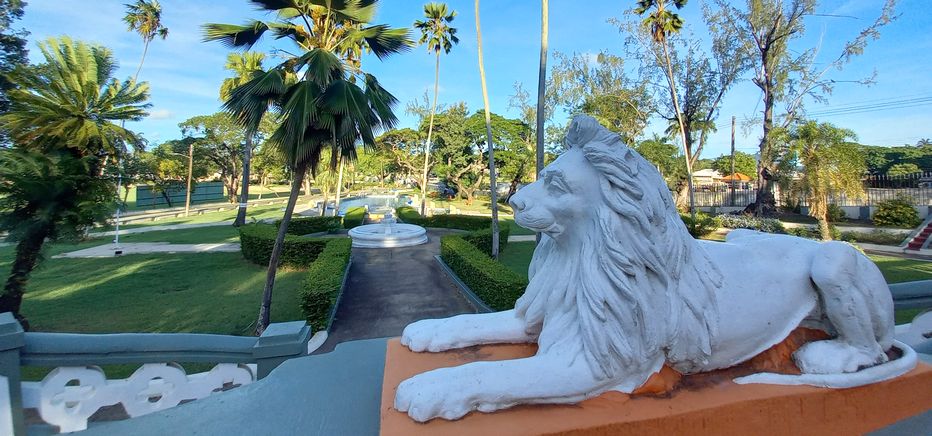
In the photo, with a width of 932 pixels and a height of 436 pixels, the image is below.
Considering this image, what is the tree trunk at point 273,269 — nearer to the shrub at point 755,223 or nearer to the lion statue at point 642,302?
the lion statue at point 642,302

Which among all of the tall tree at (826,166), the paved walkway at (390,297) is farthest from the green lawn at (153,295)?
the tall tree at (826,166)

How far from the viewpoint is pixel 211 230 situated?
16.8 metres

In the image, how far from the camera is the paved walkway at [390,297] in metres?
6.11

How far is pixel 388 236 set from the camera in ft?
41.5

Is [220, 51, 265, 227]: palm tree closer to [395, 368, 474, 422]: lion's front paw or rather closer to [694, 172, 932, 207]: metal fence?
[395, 368, 474, 422]: lion's front paw

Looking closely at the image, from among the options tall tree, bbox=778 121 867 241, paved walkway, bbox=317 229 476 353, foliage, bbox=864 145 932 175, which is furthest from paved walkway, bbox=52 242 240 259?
foliage, bbox=864 145 932 175

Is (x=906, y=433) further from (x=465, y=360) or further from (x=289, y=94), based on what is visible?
(x=289, y=94)

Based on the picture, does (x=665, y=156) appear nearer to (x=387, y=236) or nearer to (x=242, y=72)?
(x=387, y=236)

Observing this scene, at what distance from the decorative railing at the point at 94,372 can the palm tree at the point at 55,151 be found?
418 cm

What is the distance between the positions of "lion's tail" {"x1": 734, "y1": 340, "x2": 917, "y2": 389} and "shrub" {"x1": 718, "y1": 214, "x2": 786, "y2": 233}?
15763mm

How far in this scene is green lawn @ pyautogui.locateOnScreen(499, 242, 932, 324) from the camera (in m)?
8.23

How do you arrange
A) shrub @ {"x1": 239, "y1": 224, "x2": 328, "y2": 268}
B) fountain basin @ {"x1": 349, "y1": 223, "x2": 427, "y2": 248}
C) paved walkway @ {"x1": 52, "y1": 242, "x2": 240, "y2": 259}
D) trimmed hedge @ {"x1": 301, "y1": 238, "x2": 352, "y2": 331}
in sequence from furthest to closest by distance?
fountain basin @ {"x1": 349, "y1": 223, "x2": 427, "y2": 248} → paved walkway @ {"x1": 52, "y1": 242, "x2": 240, "y2": 259} → shrub @ {"x1": 239, "y1": 224, "x2": 328, "y2": 268} → trimmed hedge @ {"x1": 301, "y1": 238, "x2": 352, "y2": 331}

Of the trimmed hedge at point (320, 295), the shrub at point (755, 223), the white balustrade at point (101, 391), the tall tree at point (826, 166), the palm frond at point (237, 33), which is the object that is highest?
the palm frond at point (237, 33)

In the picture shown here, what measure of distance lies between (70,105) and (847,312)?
8.65 meters
